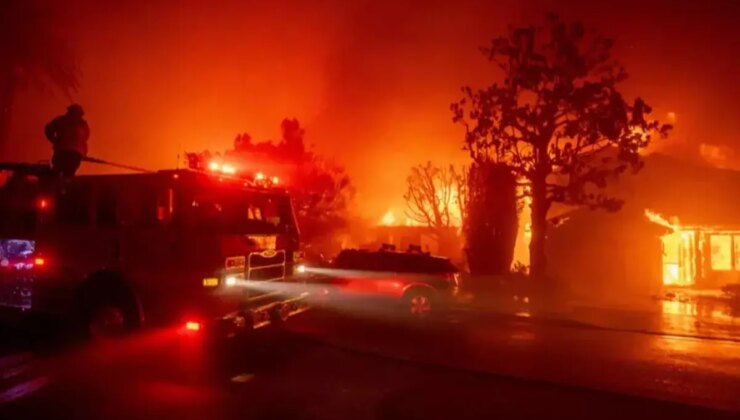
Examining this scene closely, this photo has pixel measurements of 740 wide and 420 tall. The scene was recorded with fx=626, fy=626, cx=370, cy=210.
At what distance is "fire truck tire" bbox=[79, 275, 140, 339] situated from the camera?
7813 millimetres

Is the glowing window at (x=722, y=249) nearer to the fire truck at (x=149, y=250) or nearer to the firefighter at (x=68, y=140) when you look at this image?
the fire truck at (x=149, y=250)

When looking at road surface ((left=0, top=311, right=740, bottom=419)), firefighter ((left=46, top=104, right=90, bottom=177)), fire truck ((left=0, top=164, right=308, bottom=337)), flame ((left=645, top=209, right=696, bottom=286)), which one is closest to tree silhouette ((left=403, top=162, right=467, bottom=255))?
flame ((left=645, top=209, right=696, bottom=286))

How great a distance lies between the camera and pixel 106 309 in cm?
814

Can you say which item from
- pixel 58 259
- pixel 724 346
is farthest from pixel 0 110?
pixel 724 346

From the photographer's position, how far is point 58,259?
27.5ft

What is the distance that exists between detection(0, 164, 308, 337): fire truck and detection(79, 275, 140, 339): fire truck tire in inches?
0.5

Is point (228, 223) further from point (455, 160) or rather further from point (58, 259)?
point (455, 160)

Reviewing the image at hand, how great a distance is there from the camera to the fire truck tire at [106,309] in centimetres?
781

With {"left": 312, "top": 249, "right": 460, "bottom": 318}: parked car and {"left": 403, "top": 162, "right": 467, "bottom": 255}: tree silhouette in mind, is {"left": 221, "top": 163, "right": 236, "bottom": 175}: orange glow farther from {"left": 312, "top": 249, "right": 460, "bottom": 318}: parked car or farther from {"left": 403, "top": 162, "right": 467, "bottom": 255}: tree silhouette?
{"left": 403, "top": 162, "right": 467, "bottom": 255}: tree silhouette

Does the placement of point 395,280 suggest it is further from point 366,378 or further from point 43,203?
point 43,203

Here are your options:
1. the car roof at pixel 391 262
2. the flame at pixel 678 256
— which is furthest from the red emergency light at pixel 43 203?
the flame at pixel 678 256

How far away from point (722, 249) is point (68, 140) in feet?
74.6

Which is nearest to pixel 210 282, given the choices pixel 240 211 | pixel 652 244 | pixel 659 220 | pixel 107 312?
pixel 240 211

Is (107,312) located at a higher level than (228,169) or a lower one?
lower
